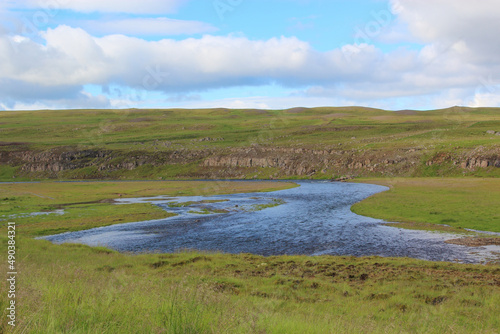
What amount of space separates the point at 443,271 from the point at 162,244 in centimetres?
2165

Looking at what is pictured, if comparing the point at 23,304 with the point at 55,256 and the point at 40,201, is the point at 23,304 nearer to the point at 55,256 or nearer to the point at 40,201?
the point at 55,256

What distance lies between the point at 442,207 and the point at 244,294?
1543 inches

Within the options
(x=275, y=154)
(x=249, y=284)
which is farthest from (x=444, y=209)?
(x=275, y=154)

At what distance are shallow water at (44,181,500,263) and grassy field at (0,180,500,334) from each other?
4334mm

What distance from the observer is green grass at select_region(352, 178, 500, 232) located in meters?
37.3

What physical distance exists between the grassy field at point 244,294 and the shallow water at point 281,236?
14.2ft

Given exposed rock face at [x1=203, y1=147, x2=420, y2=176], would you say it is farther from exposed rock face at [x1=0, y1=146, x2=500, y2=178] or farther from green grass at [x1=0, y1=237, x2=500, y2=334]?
green grass at [x1=0, y1=237, x2=500, y2=334]

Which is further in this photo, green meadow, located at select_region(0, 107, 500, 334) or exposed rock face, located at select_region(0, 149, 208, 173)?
exposed rock face, located at select_region(0, 149, 208, 173)

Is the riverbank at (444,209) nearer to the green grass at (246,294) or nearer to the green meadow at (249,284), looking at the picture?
the green meadow at (249,284)

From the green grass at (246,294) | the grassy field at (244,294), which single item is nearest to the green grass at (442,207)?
the grassy field at (244,294)

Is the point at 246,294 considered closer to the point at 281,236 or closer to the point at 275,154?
the point at 281,236

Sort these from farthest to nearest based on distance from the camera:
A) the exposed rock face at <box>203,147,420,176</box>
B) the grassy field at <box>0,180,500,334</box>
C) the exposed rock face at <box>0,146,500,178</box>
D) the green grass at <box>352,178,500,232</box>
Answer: the exposed rock face at <box>203,147,420,176</box> < the exposed rock face at <box>0,146,500,178</box> < the green grass at <box>352,178,500,232</box> < the grassy field at <box>0,180,500,334</box>

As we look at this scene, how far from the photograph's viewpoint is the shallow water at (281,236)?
27.6m

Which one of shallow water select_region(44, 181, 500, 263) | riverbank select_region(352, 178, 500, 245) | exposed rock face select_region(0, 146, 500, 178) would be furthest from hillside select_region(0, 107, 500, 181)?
shallow water select_region(44, 181, 500, 263)
